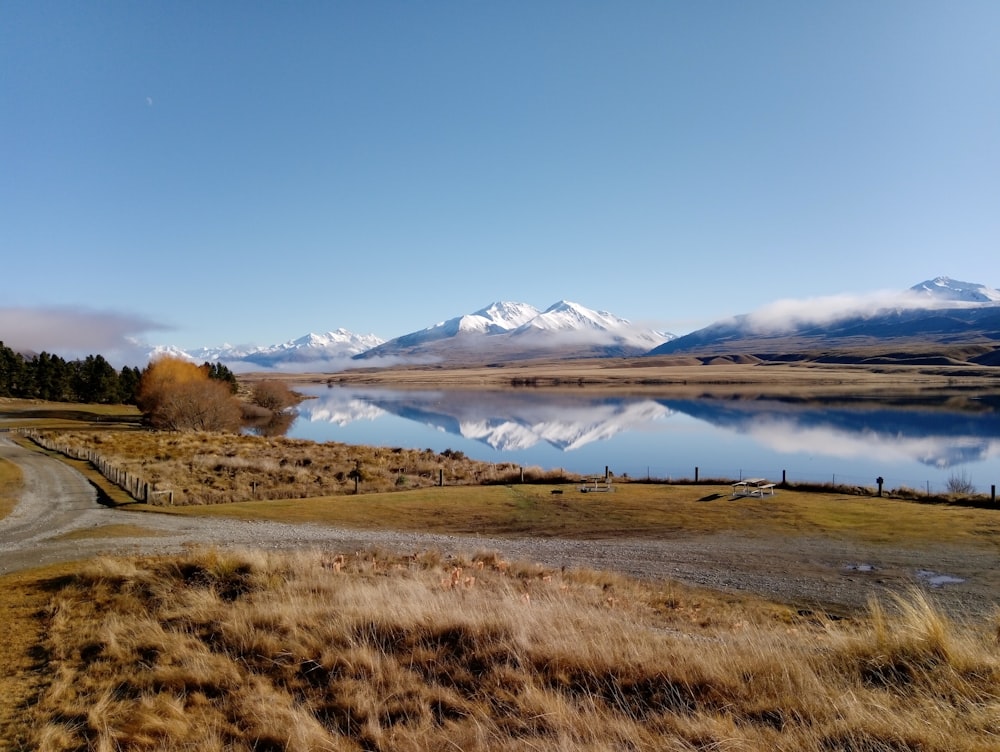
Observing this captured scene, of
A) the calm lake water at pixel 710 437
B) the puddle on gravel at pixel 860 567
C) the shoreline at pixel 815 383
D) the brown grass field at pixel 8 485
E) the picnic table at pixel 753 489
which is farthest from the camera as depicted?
the shoreline at pixel 815 383

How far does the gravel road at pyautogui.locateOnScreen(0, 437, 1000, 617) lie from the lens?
1297 centimetres

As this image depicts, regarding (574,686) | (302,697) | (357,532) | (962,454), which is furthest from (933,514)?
(962,454)

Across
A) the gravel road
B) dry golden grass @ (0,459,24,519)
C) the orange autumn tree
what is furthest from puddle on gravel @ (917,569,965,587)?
the orange autumn tree

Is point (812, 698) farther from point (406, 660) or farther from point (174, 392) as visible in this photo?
point (174, 392)

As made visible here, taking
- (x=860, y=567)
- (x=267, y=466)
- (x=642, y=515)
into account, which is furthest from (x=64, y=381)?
(x=860, y=567)

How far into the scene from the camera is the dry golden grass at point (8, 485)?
65.2 ft

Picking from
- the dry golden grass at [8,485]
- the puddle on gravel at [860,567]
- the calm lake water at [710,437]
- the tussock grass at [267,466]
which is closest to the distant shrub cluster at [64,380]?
the calm lake water at [710,437]

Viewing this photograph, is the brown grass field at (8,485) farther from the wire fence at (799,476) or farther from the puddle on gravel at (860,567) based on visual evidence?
the wire fence at (799,476)

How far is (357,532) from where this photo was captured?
59.8 feet

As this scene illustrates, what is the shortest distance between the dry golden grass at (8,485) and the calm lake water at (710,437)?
2648 cm

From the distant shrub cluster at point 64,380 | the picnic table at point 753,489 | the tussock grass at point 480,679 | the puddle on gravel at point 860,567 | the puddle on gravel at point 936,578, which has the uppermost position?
the distant shrub cluster at point 64,380

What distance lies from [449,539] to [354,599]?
954cm

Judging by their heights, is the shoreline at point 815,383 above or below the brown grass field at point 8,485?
below

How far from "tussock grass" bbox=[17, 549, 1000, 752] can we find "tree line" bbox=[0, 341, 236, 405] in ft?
289
